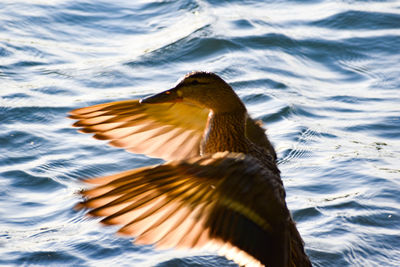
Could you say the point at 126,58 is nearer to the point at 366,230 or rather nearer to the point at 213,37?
the point at 213,37

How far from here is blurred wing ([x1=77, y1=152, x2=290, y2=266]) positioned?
11.6ft

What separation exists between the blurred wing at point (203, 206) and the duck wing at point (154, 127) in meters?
1.20

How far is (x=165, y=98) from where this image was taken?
4.65 meters

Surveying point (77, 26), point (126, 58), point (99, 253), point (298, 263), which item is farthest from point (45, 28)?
point (298, 263)

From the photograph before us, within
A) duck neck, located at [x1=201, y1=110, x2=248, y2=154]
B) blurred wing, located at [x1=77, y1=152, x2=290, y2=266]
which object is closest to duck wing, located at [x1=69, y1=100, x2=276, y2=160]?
duck neck, located at [x1=201, y1=110, x2=248, y2=154]

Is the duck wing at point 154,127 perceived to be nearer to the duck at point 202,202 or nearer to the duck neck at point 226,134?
the duck at point 202,202

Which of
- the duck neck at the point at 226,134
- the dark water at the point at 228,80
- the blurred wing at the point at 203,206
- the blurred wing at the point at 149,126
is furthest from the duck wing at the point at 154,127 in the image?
the blurred wing at the point at 203,206

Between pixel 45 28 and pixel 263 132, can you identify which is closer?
pixel 263 132

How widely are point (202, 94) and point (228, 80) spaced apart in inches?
129

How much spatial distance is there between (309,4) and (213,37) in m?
1.91

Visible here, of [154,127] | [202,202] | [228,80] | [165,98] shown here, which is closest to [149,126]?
[154,127]

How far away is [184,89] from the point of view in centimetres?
473

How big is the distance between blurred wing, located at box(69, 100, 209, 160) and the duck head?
0.94 feet

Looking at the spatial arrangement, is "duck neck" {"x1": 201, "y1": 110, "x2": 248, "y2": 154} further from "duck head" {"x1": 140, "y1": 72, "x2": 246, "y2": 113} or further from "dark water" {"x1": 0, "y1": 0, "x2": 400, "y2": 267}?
"dark water" {"x1": 0, "y1": 0, "x2": 400, "y2": 267}
